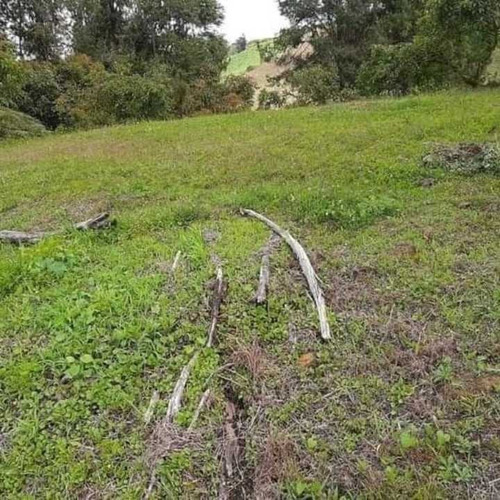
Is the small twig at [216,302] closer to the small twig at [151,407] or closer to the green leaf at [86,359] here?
the small twig at [151,407]

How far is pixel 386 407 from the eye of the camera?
84.9 inches

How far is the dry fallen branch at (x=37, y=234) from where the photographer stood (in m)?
4.05

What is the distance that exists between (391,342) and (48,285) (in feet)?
7.15

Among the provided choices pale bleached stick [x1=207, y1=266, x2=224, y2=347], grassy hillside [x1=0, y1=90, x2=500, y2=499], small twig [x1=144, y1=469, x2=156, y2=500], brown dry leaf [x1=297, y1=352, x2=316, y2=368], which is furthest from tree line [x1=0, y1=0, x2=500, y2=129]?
small twig [x1=144, y1=469, x2=156, y2=500]

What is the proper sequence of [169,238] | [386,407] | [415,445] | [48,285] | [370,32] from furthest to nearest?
1. [370,32]
2. [169,238]
3. [48,285]
4. [386,407]
5. [415,445]

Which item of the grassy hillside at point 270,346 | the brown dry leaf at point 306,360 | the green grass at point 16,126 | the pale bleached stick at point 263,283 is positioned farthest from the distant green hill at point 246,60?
the brown dry leaf at point 306,360

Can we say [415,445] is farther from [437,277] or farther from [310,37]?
[310,37]

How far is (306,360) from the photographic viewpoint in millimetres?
2457

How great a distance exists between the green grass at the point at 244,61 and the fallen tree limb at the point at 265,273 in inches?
647

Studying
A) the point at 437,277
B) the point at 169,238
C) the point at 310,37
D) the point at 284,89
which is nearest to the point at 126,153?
the point at 169,238

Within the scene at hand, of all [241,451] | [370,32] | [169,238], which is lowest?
[241,451]

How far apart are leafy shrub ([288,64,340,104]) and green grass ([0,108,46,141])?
6.52 metres

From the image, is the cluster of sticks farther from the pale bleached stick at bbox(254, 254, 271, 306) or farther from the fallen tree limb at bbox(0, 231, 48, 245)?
the fallen tree limb at bbox(0, 231, 48, 245)

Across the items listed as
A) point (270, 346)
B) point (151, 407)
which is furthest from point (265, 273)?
point (151, 407)
